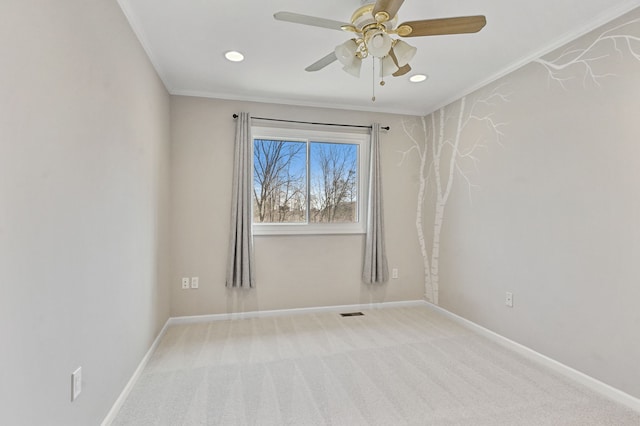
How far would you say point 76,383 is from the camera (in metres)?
1.40

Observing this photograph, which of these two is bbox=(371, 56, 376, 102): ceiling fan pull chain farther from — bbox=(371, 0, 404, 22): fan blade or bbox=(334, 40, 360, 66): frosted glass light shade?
bbox=(371, 0, 404, 22): fan blade

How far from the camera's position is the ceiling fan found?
1.52m

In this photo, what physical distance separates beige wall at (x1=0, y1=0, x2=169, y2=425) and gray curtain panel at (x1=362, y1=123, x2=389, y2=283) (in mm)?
2403

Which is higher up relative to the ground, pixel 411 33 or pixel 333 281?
pixel 411 33

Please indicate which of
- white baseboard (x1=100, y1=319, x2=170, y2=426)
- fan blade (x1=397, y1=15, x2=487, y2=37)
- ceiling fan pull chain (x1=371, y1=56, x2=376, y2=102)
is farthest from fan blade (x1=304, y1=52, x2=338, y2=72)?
white baseboard (x1=100, y1=319, x2=170, y2=426)

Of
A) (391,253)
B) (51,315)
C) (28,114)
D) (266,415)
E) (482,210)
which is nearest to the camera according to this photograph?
(28,114)

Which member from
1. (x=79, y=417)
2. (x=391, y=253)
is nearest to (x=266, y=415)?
(x=79, y=417)

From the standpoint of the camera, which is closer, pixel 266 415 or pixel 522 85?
pixel 266 415

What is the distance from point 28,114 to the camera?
1081 millimetres

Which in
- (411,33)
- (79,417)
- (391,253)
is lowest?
(79,417)

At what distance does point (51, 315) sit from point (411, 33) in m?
2.04

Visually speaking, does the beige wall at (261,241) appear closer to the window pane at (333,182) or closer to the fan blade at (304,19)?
the window pane at (333,182)

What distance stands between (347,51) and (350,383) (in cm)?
210

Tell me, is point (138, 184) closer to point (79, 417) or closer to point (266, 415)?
point (79, 417)
